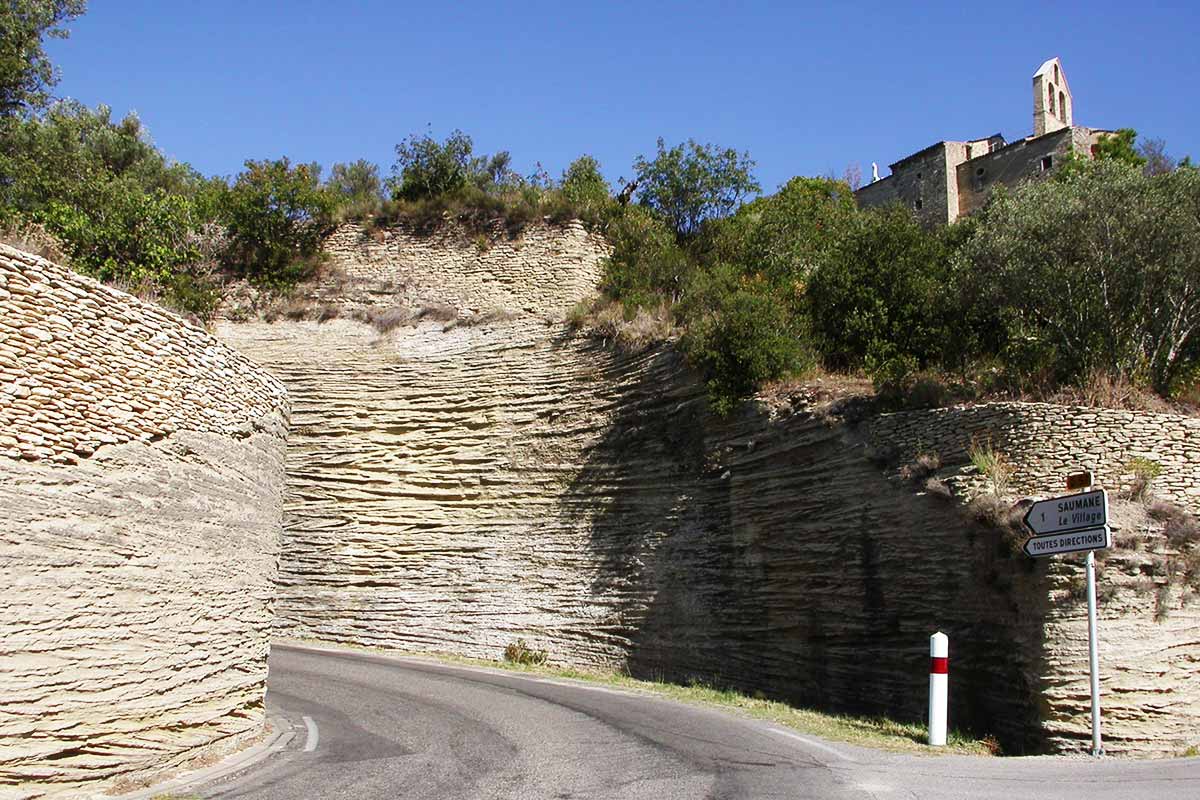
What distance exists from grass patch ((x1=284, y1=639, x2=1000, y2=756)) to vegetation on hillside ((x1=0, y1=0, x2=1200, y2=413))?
5437 millimetres

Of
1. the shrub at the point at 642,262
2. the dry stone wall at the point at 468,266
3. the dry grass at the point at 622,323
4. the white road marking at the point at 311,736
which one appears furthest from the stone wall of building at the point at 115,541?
the dry stone wall at the point at 468,266

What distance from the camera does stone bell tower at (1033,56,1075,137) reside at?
3822cm

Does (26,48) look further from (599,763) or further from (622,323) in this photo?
(599,763)

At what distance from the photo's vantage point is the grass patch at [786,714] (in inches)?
452

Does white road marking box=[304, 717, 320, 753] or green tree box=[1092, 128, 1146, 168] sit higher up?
green tree box=[1092, 128, 1146, 168]

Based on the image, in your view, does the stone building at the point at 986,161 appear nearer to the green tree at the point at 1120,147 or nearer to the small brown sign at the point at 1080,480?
the green tree at the point at 1120,147

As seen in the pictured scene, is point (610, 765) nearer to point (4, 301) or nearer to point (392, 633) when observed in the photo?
point (4, 301)

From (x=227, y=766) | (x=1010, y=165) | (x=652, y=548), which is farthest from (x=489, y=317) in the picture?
(x=1010, y=165)

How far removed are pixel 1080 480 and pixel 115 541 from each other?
9794mm

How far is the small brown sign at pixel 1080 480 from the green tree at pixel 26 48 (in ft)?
86.3

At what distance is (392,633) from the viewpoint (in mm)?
23453

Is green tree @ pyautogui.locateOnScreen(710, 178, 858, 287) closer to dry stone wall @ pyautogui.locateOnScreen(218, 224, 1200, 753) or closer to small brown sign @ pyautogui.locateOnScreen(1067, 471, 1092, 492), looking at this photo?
dry stone wall @ pyautogui.locateOnScreen(218, 224, 1200, 753)

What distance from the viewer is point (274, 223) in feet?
97.3

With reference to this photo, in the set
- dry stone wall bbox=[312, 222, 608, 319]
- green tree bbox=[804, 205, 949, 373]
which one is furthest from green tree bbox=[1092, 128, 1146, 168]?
dry stone wall bbox=[312, 222, 608, 319]
